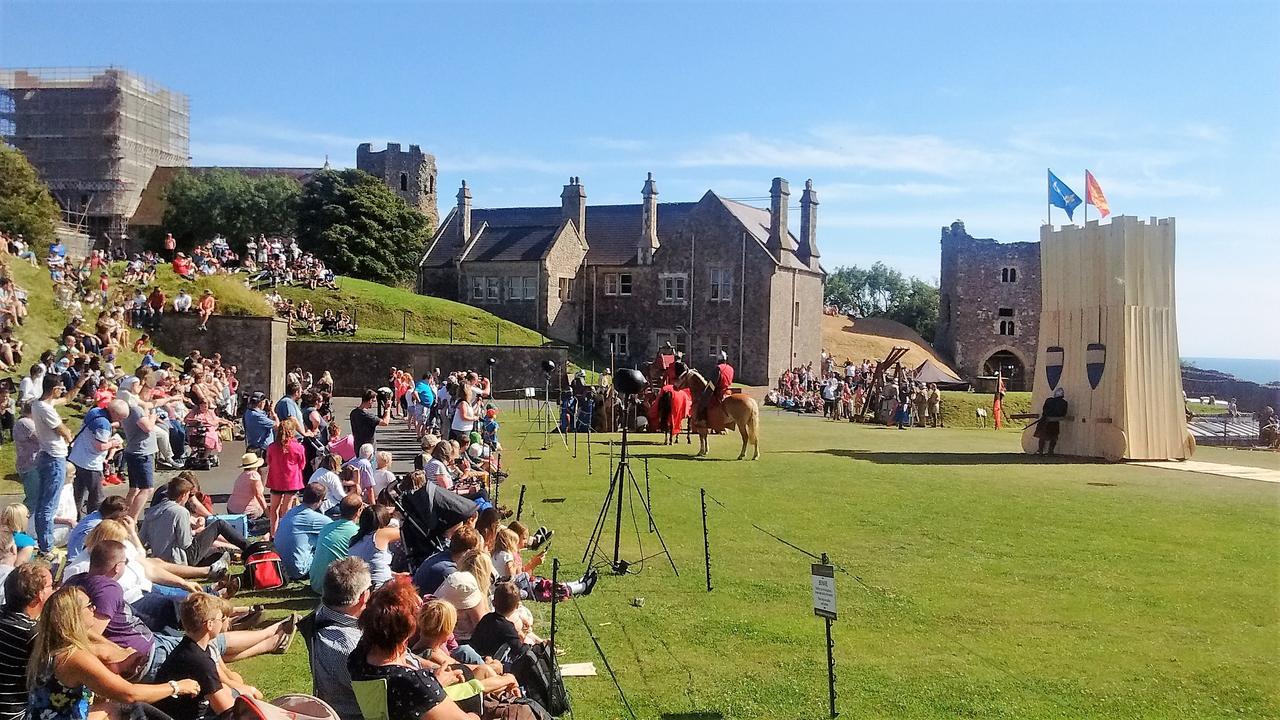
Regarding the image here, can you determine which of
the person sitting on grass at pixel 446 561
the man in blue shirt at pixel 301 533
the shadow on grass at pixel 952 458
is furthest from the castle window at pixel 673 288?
the person sitting on grass at pixel 446 561

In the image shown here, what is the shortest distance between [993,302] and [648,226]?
82.1ft

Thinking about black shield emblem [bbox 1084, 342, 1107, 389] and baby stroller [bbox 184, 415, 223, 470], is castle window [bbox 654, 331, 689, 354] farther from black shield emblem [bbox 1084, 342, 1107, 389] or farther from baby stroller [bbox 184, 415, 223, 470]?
baby stroller [bbox 184, 415, 223, 470]

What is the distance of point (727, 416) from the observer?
69.6 ft

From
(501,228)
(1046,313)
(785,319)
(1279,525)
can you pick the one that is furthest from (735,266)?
(1279,525)

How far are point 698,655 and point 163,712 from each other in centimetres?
413

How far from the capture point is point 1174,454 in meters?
22.1

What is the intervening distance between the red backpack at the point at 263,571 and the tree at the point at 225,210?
61.1 m

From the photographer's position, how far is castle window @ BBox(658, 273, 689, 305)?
182ft

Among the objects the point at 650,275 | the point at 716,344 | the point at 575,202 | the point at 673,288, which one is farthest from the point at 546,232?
the point at 716,344

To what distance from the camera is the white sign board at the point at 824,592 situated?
22.1 feet

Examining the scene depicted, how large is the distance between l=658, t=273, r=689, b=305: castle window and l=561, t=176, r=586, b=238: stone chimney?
7450mm

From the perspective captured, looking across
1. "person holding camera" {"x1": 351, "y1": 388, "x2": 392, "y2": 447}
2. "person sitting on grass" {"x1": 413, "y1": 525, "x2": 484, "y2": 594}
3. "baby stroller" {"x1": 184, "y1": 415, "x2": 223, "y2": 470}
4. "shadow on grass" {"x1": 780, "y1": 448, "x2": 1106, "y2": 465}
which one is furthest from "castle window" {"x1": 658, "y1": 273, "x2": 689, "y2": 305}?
"person sitting on grass" {"x1": 413, "y1": 525, "x2": 484, "y2": 594}

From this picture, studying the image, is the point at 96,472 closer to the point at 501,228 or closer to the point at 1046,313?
the point at 1046,313

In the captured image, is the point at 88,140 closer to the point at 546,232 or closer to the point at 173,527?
the point at 546,232
